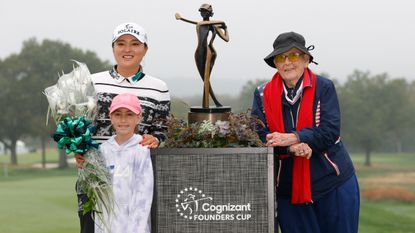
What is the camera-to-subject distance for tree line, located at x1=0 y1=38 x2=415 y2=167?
105ft

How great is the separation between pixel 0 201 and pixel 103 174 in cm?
1157

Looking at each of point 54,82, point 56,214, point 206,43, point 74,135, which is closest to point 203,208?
point 74,135

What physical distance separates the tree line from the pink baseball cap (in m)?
28.0

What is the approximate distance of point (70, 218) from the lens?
38.5 feet

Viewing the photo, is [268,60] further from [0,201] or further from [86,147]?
[0,201]

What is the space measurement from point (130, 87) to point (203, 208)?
0.86 metres

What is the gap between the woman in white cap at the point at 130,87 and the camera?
3.87 meters

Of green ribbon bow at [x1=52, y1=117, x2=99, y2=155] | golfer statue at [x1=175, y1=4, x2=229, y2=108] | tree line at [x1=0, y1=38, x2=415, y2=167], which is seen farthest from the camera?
tree line at [x1=0, y1=38, x2=415, y2=167]

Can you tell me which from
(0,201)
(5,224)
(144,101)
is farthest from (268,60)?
(0,201)

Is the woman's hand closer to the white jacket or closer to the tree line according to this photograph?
the white jacket

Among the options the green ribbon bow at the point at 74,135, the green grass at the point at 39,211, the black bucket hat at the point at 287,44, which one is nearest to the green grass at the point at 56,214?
the green grass at the point at 39,211


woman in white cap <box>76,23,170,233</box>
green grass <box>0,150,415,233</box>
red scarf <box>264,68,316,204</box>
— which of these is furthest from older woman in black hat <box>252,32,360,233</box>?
green grass <box>0,150,415,233</box>

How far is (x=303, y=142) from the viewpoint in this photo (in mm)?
→ 3787

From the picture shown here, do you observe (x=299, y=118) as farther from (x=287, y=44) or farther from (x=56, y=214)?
(x=56, y=214)
